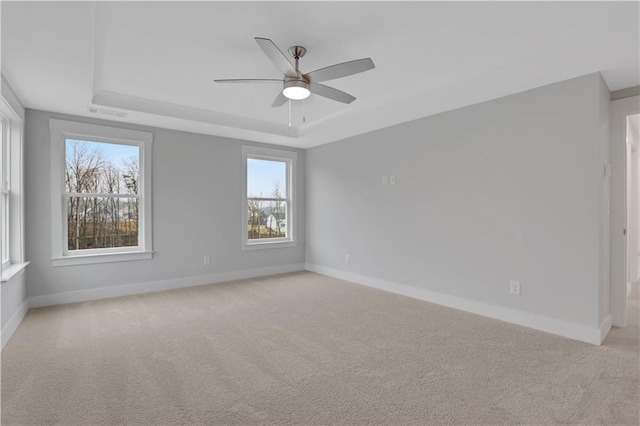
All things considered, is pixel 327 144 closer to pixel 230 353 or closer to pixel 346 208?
pixel 346 208

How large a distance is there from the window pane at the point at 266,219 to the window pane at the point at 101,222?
69.1 inches

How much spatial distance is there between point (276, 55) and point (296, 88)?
40 centimetres

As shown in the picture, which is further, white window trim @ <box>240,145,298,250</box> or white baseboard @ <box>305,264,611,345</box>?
white window trim @ <box>240,145,298,250</box>

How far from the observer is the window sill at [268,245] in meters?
5.50

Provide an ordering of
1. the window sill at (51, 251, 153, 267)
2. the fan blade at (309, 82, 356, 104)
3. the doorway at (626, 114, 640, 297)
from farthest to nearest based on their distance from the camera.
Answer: the doorway at (626, 114, 640, 297), the window sill at (51, 251, 153, 267), the fan blade at (309, 82, 356, 104)

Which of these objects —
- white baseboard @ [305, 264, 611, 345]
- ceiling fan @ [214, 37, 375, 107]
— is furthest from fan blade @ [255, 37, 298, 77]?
white baseboard @ [305, 264, 611, 345]

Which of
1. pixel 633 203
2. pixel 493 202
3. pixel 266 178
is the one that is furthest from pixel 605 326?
pixel 266 178

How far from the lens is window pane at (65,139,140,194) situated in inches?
163

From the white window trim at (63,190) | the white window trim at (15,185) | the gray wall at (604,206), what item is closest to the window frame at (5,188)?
the white window trim at (15,185)

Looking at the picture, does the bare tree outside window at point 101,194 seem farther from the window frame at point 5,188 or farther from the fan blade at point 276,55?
the fan blade at point 276,55

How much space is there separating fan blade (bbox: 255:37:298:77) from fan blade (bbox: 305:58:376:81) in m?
0.17

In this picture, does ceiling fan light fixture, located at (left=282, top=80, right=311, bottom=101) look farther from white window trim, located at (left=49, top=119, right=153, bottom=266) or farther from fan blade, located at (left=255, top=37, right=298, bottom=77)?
white window trim, located at (left=49, top=119, right=153, bottom=266)

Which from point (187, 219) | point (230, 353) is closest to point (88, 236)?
point (187, 219)

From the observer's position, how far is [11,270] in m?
3.20
